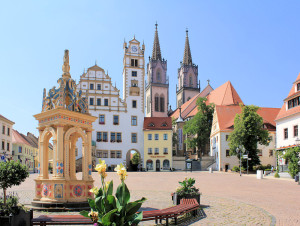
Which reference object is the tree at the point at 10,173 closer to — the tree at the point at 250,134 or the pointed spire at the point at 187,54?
the tree at the point at 250,134

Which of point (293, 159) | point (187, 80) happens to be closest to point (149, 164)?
point (293, 159)

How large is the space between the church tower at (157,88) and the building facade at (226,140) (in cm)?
3170

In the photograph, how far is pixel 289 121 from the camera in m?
36.5

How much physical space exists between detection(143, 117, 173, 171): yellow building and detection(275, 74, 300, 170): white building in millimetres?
20656

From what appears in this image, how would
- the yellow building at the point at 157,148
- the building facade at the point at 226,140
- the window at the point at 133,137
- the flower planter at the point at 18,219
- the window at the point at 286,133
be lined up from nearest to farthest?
1. the flower planter at the point at 18,219
2. the window at the point at 286,133
3. the building facade at the point at 226,140
4. the yellow building at the point at 157,148
5. the window at the point at 133,137

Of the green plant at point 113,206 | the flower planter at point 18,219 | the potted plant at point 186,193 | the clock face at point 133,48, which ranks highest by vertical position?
the clock face at point 133,48

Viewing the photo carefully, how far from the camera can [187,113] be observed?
7494 centimetres

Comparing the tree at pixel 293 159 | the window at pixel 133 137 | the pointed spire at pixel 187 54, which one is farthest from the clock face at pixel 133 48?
the pointed spire at pixel 187 54

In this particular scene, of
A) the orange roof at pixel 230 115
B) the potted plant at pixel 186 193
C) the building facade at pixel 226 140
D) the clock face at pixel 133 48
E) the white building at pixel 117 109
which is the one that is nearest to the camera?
the potted plant at pixel 186 193

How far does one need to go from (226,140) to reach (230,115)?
4.85 metres

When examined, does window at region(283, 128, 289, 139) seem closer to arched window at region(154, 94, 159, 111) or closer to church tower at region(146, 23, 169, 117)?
church tower at region(146, 23, 169, 117)

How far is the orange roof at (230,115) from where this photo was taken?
51.1 metres

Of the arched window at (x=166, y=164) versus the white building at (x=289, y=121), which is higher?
the white building at (x=289, y=121)

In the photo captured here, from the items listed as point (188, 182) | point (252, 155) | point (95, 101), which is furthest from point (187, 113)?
point (188, 182)
